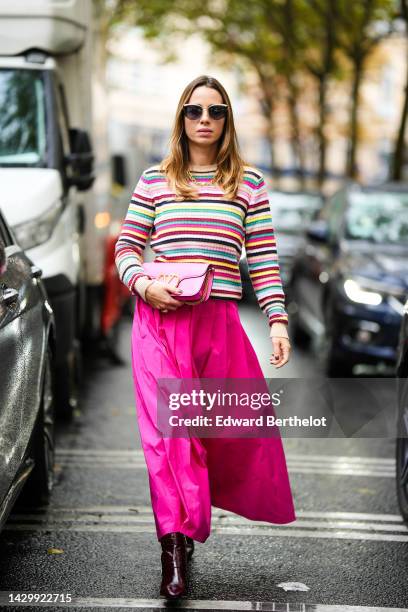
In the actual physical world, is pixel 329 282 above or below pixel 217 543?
below

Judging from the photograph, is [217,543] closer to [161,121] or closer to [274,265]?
[274,265]

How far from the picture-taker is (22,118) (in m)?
8.27

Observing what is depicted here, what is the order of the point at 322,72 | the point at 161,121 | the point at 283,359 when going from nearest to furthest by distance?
the point at 283,359, the point at 322,72, the point at 161,121

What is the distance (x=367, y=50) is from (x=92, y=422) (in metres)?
19.9

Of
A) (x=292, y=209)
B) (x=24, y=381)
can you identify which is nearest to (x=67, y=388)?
(x=24, y=381)

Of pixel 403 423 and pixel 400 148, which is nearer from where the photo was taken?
pixel 403 423

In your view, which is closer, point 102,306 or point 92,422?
point 92,422

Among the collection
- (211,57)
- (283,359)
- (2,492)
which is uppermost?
(283,359)

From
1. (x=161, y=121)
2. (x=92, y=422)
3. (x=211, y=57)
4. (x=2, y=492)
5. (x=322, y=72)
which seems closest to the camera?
(x=2, y=492)

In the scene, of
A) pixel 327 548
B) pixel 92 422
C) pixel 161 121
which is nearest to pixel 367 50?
pixel 92 422

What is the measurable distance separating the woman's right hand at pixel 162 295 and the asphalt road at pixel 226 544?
3.74 feet

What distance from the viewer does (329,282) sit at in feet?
33.7

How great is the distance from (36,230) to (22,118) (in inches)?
46.5

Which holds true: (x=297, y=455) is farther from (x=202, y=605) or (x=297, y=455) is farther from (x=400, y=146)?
(x=400, y=146)
